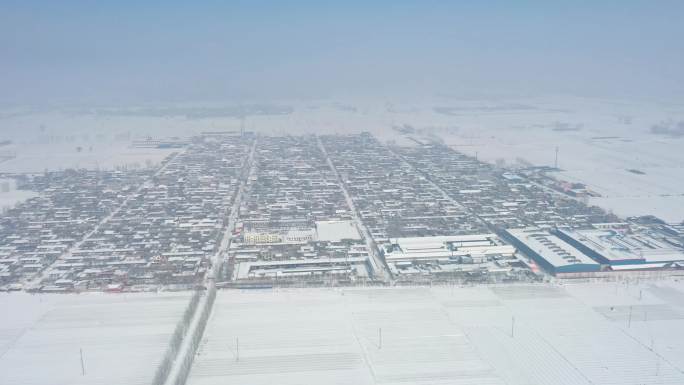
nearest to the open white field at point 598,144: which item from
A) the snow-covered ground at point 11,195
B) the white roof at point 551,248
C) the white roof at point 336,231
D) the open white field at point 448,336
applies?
the white roof at point 551,248

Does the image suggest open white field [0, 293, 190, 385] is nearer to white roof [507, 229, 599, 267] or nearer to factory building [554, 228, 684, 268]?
white roof [507, 229, 599, 267]

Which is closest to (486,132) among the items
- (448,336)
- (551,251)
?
(551,251)

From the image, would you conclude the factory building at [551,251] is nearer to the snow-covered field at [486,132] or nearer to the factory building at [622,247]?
the factory building at [622,247]

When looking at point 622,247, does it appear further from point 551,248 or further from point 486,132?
point 486,132

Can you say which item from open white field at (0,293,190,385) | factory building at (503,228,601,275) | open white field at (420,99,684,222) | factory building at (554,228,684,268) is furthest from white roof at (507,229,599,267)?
open white field at (0,293,190,385)

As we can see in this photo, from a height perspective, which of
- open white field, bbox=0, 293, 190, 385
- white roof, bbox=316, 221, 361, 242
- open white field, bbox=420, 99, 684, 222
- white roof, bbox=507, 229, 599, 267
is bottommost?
open white field, bbox=0, 293, 190, 385

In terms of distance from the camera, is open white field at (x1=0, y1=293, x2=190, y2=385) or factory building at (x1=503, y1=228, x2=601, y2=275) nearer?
open white field at (x1=0, y1=293, x2=190, y2=385)
